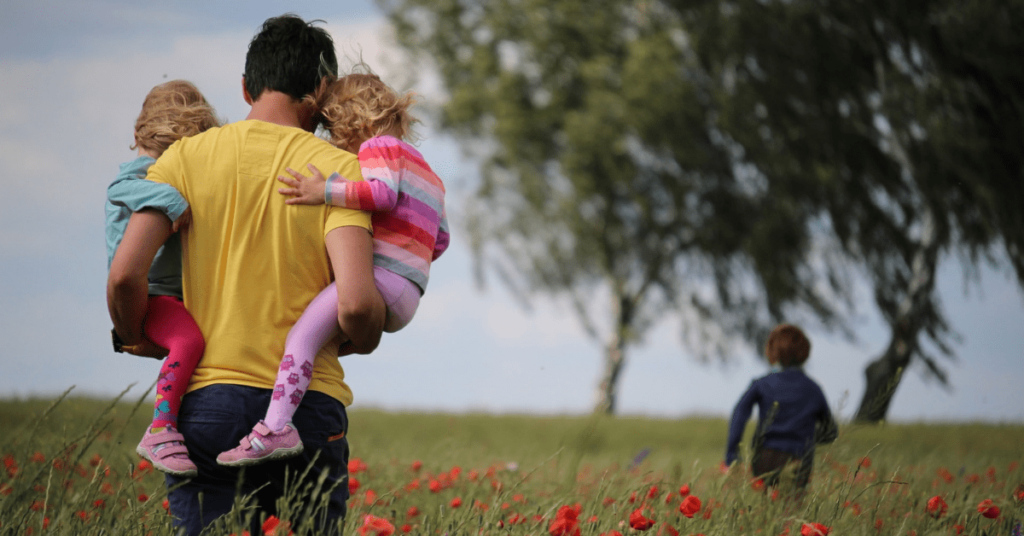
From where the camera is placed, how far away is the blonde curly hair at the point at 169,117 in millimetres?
2547

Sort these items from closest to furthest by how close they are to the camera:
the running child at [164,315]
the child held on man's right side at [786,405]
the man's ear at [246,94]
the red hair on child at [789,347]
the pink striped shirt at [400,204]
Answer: the running child at [164,315]
the pink striped shirt at [400,204]
the man's ear at [246,94]
the child held on man's right side at [786,405]
the red hair on child at [789,347]

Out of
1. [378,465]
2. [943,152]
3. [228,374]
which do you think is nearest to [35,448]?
[378,465]

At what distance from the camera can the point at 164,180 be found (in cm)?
214

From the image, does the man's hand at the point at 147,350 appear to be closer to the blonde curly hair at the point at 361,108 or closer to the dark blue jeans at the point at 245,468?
the dark blue jeans at the point at 245,468

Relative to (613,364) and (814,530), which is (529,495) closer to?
(814,530)

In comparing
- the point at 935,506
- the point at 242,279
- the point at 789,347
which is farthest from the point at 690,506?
the point at 789,347

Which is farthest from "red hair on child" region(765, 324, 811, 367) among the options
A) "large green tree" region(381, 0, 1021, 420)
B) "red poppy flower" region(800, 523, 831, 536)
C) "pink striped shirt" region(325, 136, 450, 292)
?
"large green tree" region(381, 0, 1021, 420)

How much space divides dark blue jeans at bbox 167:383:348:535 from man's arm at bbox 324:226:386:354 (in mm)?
271

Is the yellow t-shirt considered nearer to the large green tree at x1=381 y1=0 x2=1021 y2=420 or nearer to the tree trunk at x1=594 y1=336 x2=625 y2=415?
the large green tree at x1=381 y1=0 x2=1021 y2=420

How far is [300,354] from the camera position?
2.12 metres

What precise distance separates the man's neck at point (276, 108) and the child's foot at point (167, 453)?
0.91 metres

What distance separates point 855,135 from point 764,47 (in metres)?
2.34

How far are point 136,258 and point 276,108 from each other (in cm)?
57

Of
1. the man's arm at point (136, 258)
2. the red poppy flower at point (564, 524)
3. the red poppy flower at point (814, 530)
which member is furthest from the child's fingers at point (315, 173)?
the red poppy flower at point (814, 530)
